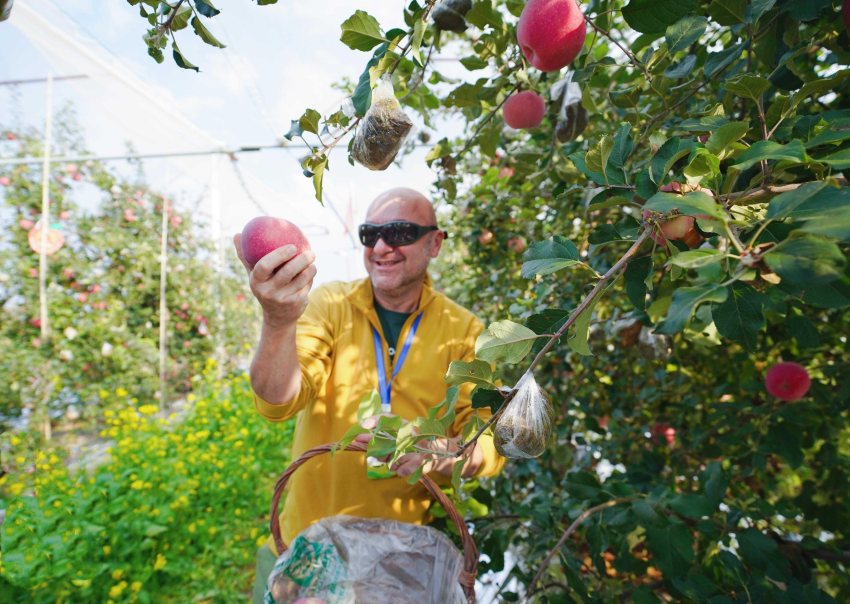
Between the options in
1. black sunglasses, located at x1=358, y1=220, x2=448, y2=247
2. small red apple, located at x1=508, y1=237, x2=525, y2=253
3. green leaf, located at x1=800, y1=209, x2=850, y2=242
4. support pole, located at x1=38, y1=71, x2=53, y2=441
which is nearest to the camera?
green leaf, located at x1=800, y1=209, x2=850, y2=242

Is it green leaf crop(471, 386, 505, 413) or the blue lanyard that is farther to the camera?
the blue lanyard

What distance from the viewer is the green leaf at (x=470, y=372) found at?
604mm

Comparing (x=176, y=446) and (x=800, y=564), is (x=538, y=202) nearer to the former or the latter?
(x=800, y=564)

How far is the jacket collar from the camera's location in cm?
153

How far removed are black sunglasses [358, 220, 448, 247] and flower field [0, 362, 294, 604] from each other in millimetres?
1407

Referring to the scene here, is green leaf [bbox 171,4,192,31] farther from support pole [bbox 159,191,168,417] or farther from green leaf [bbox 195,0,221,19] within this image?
support pole [bbox 159,191,168,417]

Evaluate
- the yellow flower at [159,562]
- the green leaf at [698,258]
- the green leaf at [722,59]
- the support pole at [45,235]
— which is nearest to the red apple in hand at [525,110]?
the green leaf at [722,59]

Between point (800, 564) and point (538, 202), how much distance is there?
4.63 feet

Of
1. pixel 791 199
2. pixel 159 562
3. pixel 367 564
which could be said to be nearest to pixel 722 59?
pixel 791 199

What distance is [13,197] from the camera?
3838 millimetres

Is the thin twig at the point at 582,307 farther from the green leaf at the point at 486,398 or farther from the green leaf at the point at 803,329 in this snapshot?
the green leaf at the point at 803,329

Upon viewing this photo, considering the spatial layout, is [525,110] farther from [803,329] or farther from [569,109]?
[803,329]

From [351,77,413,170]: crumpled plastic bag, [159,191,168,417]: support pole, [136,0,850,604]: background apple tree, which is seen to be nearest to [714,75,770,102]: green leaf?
[136,0,850,604]: background apple tree

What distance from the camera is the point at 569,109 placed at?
0.96 metres
